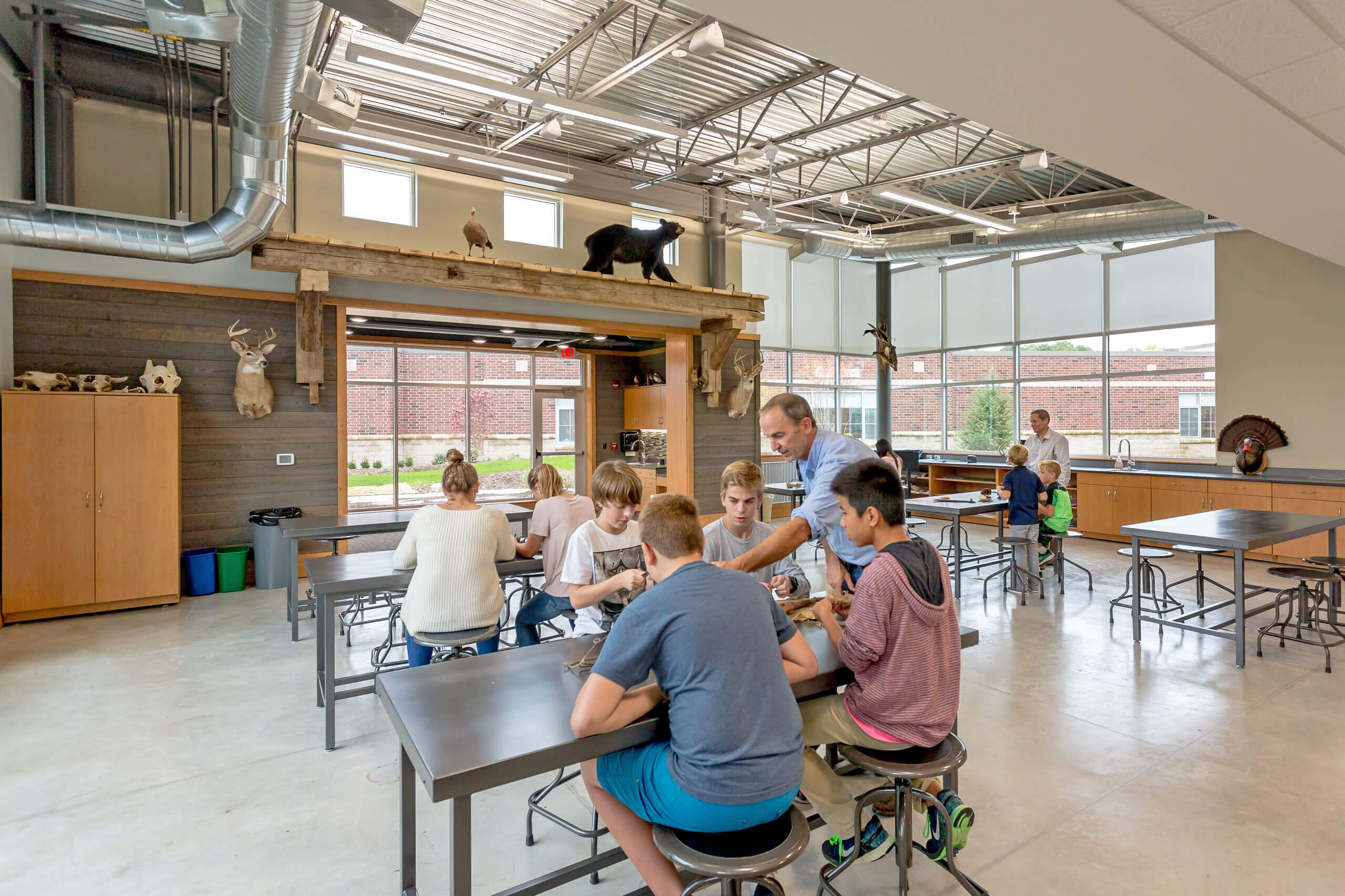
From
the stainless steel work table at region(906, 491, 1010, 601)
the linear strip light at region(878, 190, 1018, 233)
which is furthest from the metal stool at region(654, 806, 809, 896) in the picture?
the linear strip light at region(878, 190, 1018, 233)

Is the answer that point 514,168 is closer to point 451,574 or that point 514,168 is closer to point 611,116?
point 611,116

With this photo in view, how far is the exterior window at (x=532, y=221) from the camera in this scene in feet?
29.2

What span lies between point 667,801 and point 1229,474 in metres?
9.54

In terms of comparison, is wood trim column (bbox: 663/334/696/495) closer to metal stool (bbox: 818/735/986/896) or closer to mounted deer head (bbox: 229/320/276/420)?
mounted deer head (bbox: 229/320/276/420)

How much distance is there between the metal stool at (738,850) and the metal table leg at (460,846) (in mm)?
455

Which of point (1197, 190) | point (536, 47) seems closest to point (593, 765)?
point (1197, 190)

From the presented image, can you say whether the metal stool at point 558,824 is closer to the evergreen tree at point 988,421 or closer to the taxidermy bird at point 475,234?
the taxidermy bird at point 475,234

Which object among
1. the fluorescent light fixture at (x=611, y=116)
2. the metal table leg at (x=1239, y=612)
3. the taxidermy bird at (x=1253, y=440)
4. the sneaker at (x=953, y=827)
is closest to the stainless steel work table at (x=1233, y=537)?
the metal table leg at (x=1239, y=612)

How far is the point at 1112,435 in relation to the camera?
1023cm

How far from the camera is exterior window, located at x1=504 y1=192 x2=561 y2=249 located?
29.2 ft

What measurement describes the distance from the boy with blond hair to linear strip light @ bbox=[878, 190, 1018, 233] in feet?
17.8

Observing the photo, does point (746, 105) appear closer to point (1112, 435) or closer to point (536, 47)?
point (536, 47)

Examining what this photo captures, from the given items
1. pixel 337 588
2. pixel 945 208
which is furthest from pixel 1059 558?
pixel 337 588

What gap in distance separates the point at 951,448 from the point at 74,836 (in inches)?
482
